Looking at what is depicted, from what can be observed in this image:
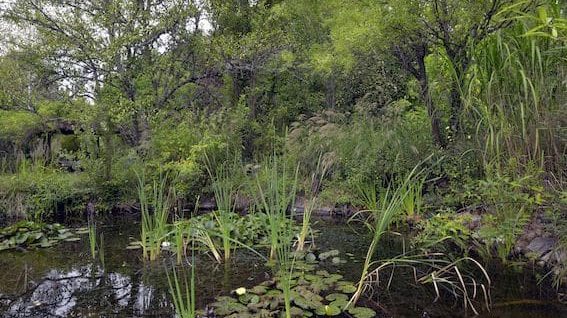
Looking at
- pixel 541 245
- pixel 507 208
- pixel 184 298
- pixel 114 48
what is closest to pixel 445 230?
pixel 507 208

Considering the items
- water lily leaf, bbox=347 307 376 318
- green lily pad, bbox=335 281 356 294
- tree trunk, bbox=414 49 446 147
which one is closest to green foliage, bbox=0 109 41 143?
tree trunk, bbox=414 49 446 147

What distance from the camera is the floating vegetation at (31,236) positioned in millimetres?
4395

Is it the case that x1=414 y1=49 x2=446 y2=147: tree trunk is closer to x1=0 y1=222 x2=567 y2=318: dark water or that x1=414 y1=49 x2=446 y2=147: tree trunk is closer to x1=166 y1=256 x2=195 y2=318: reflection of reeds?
x1=0 y1=222 x2=567 y2=318: dark water

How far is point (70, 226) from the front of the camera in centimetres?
555

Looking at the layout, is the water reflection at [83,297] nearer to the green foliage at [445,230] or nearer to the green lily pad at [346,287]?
the green lily pad at [346,287]

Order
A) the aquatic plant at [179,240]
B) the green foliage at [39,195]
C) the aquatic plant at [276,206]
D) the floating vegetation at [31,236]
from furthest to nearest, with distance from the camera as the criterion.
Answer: the green foliage at [39,195]
the floating vegetation at [31,236]
the aquatic plant at [179,240]
the aquatic plant at [276,206]

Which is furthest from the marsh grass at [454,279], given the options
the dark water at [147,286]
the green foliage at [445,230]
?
the green foliage at [445,230]

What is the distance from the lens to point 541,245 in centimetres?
338

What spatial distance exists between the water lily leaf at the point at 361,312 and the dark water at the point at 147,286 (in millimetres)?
121

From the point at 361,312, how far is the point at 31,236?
3.62 m

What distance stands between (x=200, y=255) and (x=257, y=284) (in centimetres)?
100

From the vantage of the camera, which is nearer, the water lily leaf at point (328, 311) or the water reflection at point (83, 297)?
the water lily leaf at point (328, 311)

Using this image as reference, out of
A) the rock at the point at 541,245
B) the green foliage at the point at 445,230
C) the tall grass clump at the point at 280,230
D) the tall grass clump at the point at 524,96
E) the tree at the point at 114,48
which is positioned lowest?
the rock at the point at 541,245

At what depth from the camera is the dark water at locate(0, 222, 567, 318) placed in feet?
8.77
